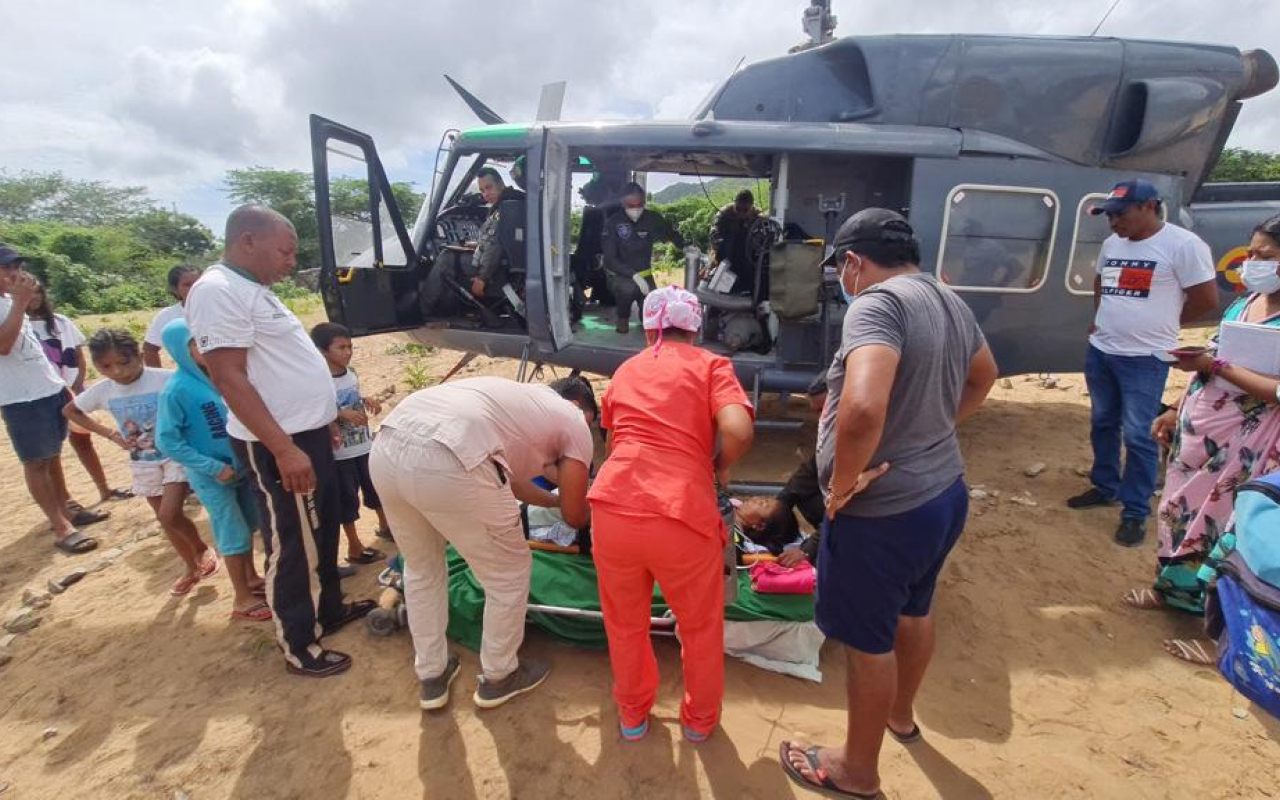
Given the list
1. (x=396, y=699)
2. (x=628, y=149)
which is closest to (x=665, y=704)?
(x=396, y=699)

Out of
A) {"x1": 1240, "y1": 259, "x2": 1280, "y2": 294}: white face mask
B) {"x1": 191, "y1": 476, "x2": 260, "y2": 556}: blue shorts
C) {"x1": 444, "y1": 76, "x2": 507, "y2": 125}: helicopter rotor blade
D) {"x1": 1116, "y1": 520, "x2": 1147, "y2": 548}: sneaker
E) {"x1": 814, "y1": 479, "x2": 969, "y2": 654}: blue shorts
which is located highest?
{"x1": 444, "y1": 76, "x2": 507, "y2": 125}: helicopter rotor blade

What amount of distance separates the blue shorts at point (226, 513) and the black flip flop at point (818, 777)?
266 centimetres

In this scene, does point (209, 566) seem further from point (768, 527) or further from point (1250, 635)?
point (1250, 635)

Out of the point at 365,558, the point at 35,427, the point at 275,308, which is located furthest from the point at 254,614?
the point at 35,427

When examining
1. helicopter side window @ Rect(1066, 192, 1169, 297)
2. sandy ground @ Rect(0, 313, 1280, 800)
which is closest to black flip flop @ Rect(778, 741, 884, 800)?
sandy ground @ Rect(0, 313, 1280, 800)

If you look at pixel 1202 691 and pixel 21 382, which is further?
pixel 21 382

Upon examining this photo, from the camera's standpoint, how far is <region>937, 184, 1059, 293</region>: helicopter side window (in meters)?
4.09

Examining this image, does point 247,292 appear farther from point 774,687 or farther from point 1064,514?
point 1064,514

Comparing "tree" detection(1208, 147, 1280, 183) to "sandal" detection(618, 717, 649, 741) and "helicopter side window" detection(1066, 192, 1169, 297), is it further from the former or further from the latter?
"sandal" detection(618, 717, 649, 741)

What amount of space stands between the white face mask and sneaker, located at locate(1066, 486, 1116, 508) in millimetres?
1950

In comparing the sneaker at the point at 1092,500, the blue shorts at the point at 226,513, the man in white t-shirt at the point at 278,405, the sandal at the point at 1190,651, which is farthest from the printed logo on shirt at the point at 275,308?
the sneaker at the point at 1092,500

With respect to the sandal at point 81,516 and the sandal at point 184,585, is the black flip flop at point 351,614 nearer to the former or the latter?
the sandal at point 184,585

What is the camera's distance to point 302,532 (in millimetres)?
2637

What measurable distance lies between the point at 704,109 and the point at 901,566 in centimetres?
423
